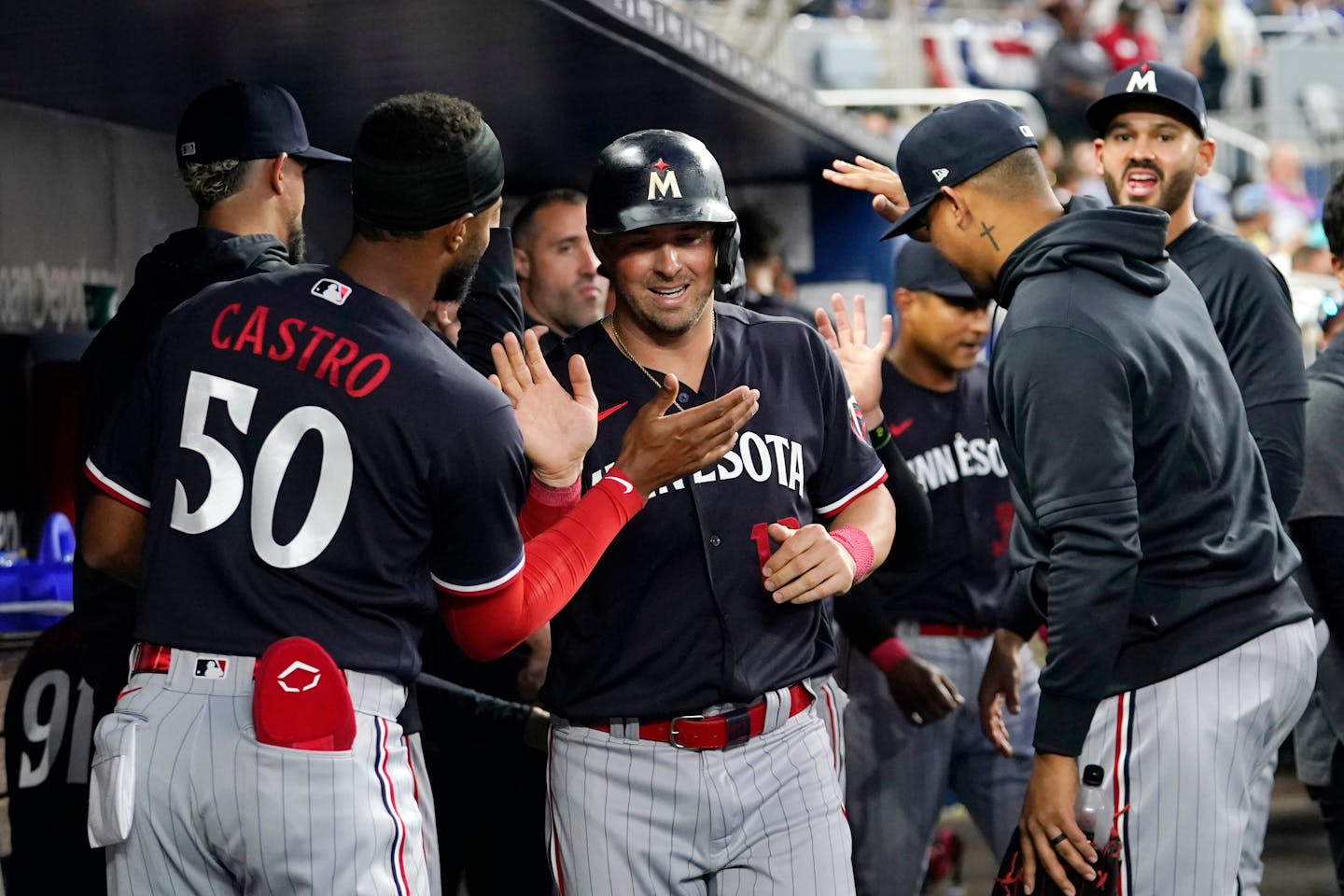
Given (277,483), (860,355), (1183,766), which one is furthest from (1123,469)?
(277,483)

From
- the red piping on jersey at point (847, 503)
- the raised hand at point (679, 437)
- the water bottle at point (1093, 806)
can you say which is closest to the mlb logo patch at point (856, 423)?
the red piping on jersey at point (847, 503)

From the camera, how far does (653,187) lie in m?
3.30

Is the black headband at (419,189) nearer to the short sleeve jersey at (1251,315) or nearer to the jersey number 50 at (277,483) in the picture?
the jersey number 50 at (277,483)

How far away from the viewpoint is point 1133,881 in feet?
10.6

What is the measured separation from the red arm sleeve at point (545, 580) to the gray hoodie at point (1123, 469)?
2.54ft

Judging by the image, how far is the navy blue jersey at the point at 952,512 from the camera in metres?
5.16

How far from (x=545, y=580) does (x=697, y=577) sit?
0.39 metres

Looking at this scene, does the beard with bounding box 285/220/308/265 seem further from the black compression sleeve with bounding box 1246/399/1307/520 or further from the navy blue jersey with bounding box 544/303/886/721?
the black compression sleeve with bounding box 1246/399/1307/520

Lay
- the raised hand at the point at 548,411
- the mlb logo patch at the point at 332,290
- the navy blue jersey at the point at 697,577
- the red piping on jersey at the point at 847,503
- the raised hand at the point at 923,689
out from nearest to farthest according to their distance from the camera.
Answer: the mlb logo patch at the point at 332,290
the raised hand at the point at 548,411
the navy blue jersey at the point at 697,577
the red piping on jersey at the point at 847,503
the raised hand at the point at 923,689

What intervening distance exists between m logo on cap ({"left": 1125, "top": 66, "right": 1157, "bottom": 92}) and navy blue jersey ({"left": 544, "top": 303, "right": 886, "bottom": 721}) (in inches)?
71.4

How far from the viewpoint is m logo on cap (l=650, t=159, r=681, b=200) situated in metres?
3.30

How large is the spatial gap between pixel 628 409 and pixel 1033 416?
794mm

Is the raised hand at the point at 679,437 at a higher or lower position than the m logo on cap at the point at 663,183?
lower

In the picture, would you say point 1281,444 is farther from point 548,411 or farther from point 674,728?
point 548,411
